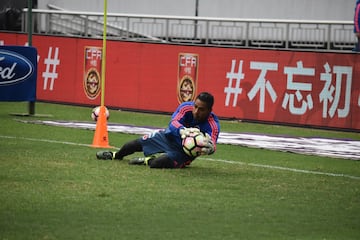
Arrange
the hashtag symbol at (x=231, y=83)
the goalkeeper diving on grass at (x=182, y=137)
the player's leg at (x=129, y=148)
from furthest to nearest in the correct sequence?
1. the hashtag symbol at (x=231, y=83)
2. the player's leg at (x=129, y=148)
3. the goalkeeper diving on grass at (x=182, y=137)

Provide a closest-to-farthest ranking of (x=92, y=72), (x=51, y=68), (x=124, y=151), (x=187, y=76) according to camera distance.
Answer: (x=124, y=151) → (x=187, y=76) → (x=92, y=72) → (x=51, y=68)

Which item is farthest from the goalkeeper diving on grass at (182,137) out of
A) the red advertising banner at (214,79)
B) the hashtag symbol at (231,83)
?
the hashtag symbol at (231,83)

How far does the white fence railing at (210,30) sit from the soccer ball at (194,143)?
8.86 metres

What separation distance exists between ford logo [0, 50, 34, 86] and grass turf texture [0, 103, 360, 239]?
4.35 m

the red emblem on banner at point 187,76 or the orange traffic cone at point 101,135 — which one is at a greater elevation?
the red emblem on banner at point 187,76

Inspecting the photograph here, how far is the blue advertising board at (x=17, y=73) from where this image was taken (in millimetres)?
19719

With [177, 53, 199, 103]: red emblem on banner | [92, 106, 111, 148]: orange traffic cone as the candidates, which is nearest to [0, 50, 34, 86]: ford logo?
[177, 53, 199, 103]: red emblem on banner

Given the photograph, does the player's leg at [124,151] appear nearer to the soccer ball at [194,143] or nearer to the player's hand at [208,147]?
the soccer ball at [194,143]

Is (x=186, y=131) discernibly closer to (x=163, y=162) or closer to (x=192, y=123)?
(x=192, y=123)

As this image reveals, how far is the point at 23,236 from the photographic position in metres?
8.26

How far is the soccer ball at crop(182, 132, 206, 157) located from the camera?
12164 millimetres

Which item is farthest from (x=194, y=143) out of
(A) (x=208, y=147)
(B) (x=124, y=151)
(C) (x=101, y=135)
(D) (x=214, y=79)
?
(D) (x=214, y=79)

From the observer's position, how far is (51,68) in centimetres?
2389

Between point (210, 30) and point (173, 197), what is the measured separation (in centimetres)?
1225
